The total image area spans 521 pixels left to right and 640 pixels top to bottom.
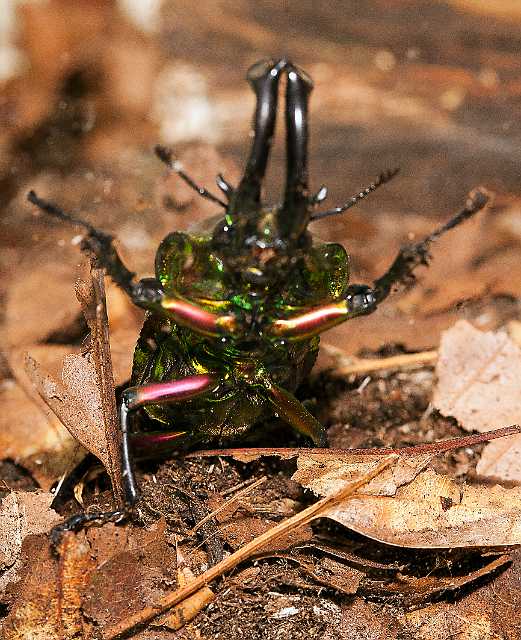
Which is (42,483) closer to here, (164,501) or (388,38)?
(164,501)

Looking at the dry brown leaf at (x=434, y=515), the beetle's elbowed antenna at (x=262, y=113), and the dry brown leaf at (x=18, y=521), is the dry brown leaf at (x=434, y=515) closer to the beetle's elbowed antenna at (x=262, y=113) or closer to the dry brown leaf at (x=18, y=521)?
the dry brown leaf at (x=18, y=521)

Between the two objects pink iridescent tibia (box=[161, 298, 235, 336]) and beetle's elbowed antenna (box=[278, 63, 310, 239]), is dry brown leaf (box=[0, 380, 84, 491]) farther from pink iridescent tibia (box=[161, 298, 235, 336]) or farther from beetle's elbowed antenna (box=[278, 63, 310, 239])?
beetle's elbowed antenna (box=[278, 63, 310, 239])

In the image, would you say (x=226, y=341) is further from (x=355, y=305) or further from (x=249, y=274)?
(x=355, y=305)

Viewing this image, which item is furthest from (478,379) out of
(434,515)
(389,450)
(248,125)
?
(248,125)

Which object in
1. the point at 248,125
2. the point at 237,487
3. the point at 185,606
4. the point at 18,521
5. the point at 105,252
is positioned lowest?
the point at 185,606

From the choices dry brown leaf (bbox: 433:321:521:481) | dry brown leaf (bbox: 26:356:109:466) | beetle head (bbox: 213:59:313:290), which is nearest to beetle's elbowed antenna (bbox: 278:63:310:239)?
beetle head (bbox: 213:59:313:290)

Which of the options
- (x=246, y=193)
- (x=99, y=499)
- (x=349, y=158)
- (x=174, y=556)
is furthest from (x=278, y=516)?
(x=349, y=158)
